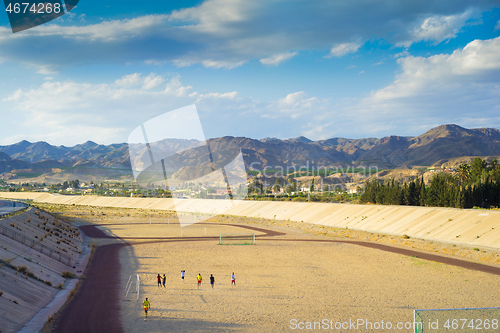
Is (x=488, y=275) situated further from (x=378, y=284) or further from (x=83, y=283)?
(x=83, y=283)

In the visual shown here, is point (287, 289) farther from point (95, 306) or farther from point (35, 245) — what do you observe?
point (35, 245)

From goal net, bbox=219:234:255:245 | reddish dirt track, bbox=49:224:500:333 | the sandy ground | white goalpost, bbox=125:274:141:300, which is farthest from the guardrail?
goal net, bbox=219:234:255:245

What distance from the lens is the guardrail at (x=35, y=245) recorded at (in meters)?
26.8

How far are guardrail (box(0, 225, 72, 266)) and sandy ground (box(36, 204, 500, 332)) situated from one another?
15.6 ft

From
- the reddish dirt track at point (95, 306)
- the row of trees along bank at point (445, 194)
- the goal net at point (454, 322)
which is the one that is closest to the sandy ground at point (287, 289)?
the reddish dirt track at point (95, 306)

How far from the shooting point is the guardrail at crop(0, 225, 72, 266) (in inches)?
1056

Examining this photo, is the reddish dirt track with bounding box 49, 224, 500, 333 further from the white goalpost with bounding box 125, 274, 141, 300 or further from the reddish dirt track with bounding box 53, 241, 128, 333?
the white goalpost with bounding box 125, 274, 141, 300

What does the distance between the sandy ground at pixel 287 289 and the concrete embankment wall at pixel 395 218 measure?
6.11 metres

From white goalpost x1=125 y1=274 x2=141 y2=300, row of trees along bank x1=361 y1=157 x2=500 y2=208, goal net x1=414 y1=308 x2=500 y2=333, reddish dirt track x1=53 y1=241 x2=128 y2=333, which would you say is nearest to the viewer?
goal net x1=414 y1=308 x2=500 y2=333

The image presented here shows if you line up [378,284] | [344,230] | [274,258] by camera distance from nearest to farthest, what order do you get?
1. [378,284]
2. [274,258]
3. [344,230]

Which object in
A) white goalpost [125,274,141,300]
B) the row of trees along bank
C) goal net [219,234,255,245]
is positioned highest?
the row of trees along bank

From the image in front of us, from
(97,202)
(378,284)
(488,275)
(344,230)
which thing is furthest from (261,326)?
(97,202)

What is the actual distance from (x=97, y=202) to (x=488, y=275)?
127 meters

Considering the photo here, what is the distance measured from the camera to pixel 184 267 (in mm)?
28516
